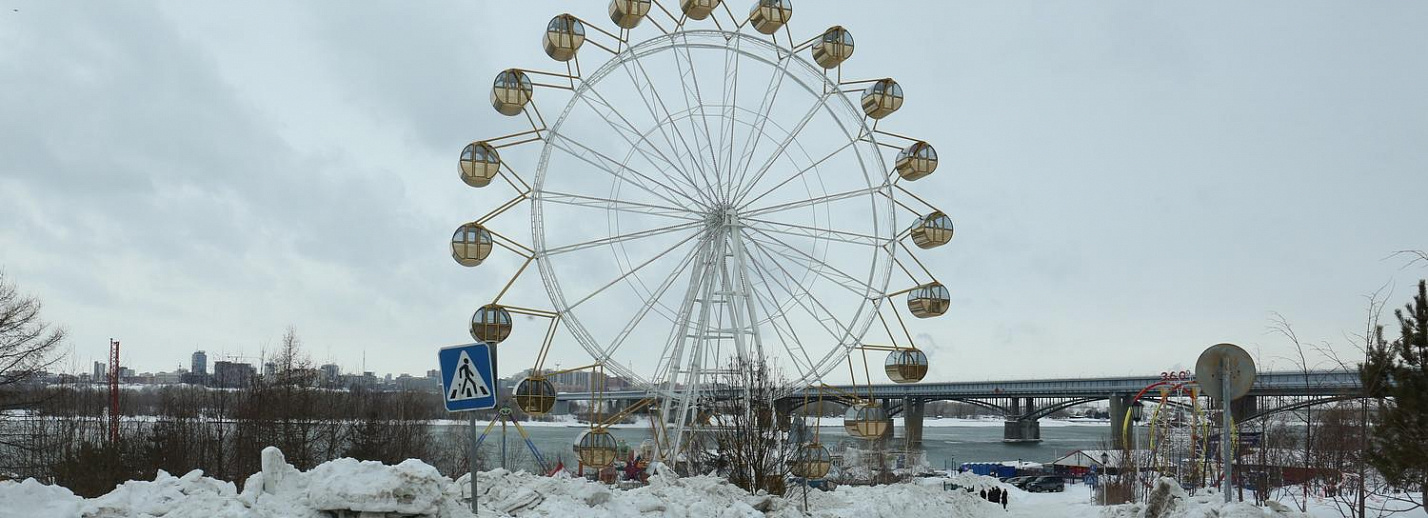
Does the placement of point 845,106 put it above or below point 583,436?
above

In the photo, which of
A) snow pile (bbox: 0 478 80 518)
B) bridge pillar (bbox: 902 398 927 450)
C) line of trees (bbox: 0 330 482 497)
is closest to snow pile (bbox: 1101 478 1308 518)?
snow pile (bbox: 0 478 80 518)

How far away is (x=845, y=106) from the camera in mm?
28031

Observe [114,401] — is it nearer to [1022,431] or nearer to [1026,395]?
[1026,395]

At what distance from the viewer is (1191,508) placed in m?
16.0

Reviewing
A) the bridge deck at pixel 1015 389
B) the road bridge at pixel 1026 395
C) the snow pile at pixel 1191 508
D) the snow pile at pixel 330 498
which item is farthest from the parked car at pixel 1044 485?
the snow pile at pixel 330 498

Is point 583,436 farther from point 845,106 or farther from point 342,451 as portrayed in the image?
point 342,451

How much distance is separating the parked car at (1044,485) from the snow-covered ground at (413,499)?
39.4 m

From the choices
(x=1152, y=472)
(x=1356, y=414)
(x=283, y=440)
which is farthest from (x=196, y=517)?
(x=1152, y=472)

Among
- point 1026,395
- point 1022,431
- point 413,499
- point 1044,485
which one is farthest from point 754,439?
point 1022,431

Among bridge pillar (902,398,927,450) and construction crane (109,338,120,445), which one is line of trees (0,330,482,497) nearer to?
construction crane (109,338,120,445)

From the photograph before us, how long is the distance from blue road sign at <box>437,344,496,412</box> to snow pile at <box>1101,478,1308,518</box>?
10.1 m

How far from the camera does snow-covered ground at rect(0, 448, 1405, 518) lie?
33.8 feet

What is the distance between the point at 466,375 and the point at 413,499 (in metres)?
2.10

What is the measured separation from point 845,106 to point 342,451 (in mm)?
29632
